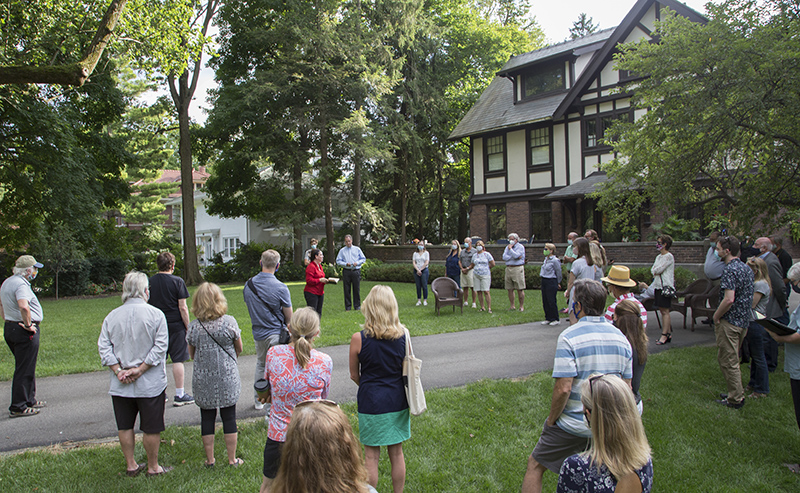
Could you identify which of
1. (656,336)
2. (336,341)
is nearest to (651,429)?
(656,336)

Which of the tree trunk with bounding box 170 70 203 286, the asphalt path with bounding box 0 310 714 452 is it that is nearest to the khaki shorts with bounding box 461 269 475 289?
the asphalt path with bounding box 0 310 714 452

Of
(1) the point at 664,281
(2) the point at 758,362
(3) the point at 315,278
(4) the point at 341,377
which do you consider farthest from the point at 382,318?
(1) the point at 664,281

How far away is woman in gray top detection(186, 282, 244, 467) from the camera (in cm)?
441

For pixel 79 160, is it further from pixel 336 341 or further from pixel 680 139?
pixel 680 139

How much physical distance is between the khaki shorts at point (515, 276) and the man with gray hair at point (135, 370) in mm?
9820

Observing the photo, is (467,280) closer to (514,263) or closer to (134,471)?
(514,263)

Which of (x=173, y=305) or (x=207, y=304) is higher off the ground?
(x=207, y=304)

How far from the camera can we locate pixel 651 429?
528 cm

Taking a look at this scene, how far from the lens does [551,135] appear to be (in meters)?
24.0

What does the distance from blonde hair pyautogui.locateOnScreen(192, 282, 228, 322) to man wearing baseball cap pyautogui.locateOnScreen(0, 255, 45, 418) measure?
9.37 feet

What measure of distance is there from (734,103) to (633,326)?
6171mm

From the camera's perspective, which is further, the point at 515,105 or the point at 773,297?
the point at 515,105

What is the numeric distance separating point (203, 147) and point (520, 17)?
27710mm

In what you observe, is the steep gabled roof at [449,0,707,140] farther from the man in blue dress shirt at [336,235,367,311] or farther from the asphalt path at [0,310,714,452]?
the asphalt path at [0,310,714,452]
